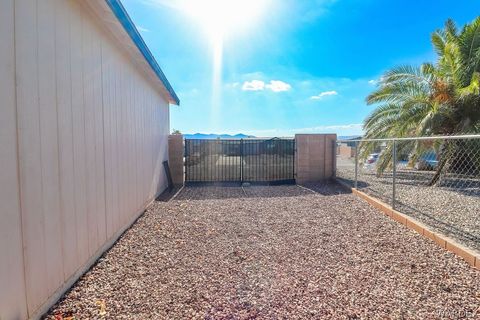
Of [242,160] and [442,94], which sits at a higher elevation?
[442,94]

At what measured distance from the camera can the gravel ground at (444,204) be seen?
3.79 meters

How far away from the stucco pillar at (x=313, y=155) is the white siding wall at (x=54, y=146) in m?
6.07

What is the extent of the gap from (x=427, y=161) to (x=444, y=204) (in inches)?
150

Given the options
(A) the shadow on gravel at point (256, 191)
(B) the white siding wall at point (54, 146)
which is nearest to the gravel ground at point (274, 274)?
(B) the white siding wall at point (54, 146)

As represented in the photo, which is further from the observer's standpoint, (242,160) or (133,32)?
(242,160)

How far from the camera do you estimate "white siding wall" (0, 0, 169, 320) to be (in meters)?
1.81

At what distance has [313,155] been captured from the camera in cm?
876

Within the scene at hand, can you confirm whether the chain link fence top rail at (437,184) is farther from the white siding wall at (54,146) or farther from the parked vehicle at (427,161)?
the white siding wall at (54,146)

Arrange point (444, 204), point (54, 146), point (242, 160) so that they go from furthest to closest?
point (242, 160) → point (444, 204) → point (54, 146)

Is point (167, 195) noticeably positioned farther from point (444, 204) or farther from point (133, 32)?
point (444, 204)

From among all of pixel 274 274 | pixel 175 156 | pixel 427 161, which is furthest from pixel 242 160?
pixel 274 274

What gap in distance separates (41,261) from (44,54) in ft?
5.72

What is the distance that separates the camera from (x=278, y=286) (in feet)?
8.31

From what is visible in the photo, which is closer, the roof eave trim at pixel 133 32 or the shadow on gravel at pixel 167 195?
the roof eave trim at pixel 133 32
